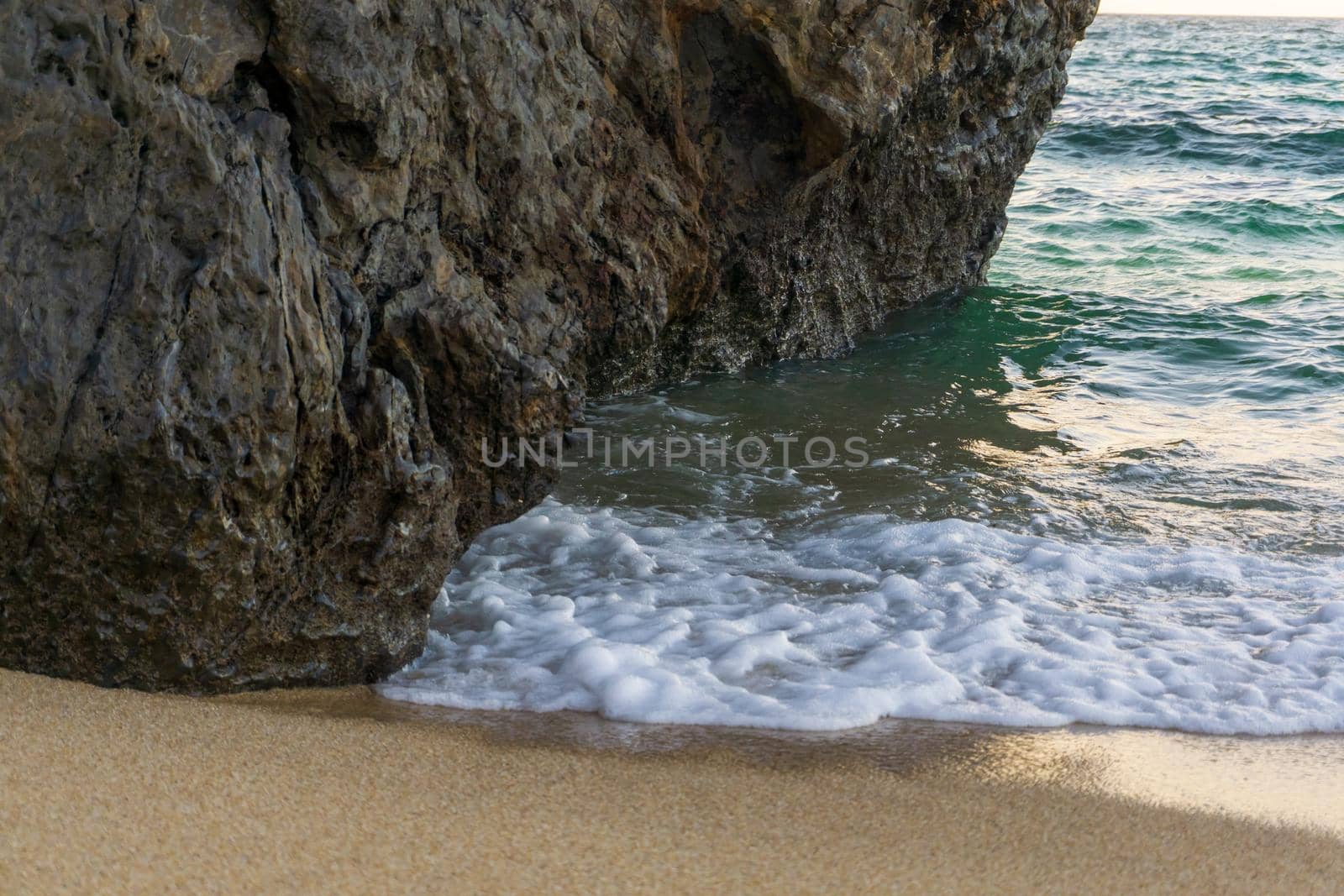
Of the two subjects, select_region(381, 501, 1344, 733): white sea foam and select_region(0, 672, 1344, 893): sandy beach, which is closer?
select_region(0, 672, 1344, 893): sandy beach

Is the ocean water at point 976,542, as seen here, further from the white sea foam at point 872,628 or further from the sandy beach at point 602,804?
the sandy beach at point 602,804

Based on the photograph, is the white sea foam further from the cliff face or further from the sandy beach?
the cliff face

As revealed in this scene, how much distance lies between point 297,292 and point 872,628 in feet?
6.24

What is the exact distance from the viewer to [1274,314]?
25.1ft

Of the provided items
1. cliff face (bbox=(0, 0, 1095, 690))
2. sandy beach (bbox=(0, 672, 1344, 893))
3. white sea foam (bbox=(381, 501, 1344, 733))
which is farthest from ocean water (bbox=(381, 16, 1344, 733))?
cliff face (bbox=(0, 0, 1095, 690))

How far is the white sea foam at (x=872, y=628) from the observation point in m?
3.07

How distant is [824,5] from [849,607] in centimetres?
273

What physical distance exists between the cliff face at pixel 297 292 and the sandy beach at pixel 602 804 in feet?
0.88

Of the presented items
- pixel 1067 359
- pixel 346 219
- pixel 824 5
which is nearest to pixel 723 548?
pixel 346 219

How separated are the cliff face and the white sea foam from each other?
0.36 meters

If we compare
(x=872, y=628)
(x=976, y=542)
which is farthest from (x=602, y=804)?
(x=976, y=542)

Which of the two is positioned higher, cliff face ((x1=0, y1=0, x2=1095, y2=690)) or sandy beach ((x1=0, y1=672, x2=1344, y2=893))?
cliff face ((x1=0, y1=0, x2=1095, y2=690))

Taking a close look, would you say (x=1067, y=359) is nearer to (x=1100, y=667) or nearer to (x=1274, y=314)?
(x=1274, y=314)

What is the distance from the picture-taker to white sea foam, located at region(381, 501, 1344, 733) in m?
3.07
